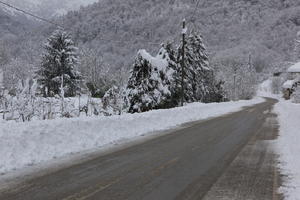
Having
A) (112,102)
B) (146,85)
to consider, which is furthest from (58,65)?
(112,102)

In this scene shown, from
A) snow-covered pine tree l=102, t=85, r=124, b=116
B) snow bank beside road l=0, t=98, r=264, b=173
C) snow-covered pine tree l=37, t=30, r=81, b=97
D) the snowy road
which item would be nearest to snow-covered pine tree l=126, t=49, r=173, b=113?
snow-covered pine tree l=102, t=85, r=124, b=116

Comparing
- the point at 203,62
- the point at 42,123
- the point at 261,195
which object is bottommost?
the point at 261,195

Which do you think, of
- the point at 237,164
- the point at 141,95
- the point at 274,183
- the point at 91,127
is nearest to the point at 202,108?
the point at 141,95

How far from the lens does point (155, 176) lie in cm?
840

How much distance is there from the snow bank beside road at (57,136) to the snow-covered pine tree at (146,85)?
37.5ft

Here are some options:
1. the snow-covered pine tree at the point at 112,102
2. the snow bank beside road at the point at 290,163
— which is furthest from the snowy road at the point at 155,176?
the snow-covered pine tree at the point at 112,102

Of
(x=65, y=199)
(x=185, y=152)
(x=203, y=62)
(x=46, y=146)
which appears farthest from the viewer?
(x=203, y=62)

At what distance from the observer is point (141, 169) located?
9.17m

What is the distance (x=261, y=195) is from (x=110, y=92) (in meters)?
16.2

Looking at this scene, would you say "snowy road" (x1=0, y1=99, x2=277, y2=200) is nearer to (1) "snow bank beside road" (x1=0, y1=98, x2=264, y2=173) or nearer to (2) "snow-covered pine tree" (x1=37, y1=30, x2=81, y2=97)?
(1) "snow bank beside road" (x1=0, y1=98, x2=264, y2=173)

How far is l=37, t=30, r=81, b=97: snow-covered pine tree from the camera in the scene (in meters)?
58.2

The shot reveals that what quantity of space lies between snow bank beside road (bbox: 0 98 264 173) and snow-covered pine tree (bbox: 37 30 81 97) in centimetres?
4256

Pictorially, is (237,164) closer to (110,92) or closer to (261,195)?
(261,195)

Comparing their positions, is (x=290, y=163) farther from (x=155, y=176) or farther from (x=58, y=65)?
(x=58, y=65)
